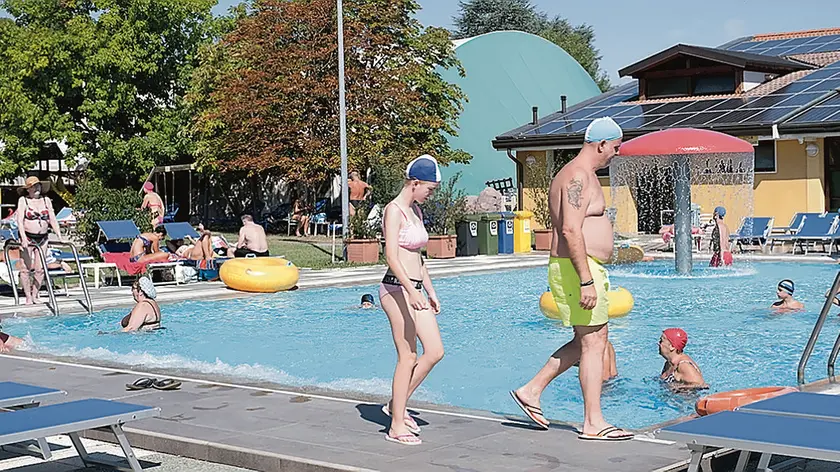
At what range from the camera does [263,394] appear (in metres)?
8.29

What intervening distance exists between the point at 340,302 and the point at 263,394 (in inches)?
353

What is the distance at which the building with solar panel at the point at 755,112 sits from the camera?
27469 mm

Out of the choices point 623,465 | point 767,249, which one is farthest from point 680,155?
point 623,465

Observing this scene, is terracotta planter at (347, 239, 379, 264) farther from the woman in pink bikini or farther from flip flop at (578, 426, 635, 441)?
flip flop at (578, 426, 635, 441)

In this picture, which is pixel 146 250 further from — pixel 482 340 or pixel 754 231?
pixel 754 231

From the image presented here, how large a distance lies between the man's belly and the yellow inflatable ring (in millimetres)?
6899

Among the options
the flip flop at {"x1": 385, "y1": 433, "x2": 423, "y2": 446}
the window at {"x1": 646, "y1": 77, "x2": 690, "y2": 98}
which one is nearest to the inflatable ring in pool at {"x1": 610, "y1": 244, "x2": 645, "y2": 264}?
the window at {"x1": 646, "y1": 77, "x2": 690, "y2": 98}

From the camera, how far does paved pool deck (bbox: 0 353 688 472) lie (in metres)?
5.90

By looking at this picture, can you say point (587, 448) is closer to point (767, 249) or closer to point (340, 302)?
point (340, 302)

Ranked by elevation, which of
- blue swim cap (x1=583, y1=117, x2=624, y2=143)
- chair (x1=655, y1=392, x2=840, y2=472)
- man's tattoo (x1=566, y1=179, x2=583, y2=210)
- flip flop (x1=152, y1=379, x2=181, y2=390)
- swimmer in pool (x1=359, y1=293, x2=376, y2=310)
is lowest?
flip flop (x1=152, y1=379, x2=181, y2=390)

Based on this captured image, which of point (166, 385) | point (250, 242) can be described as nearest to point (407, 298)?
point (166, 385)

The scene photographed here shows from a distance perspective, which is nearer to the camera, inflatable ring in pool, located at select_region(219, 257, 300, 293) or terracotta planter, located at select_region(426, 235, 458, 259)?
inflatable ring in pool, located at select_region(219, 257, 300, 293)

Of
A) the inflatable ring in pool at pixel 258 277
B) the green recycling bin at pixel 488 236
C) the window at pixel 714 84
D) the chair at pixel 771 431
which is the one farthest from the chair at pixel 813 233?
the chair at pixel 771 431

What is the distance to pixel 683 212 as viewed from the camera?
2034cm
